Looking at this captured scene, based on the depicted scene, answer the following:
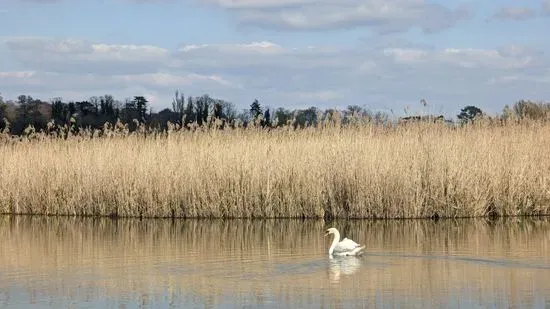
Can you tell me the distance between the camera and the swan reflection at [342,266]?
1082 centimetres

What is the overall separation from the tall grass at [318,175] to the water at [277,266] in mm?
799

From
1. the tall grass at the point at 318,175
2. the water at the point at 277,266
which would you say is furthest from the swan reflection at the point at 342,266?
the tall grass at the point at 318,175

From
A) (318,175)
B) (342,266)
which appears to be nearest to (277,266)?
(342,266)

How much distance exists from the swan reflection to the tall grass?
5577 millimetres

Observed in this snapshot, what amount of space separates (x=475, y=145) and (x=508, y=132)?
4.22ft

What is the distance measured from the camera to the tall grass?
1762 centimetres

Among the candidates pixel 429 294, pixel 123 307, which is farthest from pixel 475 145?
pixel 123 307

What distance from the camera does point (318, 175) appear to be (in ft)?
59.1

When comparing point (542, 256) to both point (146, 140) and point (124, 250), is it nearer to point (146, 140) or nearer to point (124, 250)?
point (124, 250)

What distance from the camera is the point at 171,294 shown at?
31.6ft

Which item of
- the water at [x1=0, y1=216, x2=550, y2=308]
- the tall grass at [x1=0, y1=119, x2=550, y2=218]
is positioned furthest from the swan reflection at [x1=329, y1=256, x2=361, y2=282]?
the tall grass at [x1=0, y1=119, x2=550, y2=218]

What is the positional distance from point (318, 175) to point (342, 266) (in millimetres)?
6602

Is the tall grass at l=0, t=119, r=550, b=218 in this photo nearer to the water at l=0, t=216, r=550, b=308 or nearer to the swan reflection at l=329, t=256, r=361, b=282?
the water at l=0, t=216, r=550, b=308

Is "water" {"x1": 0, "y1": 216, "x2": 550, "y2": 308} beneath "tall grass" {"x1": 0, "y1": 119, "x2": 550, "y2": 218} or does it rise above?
beneath
